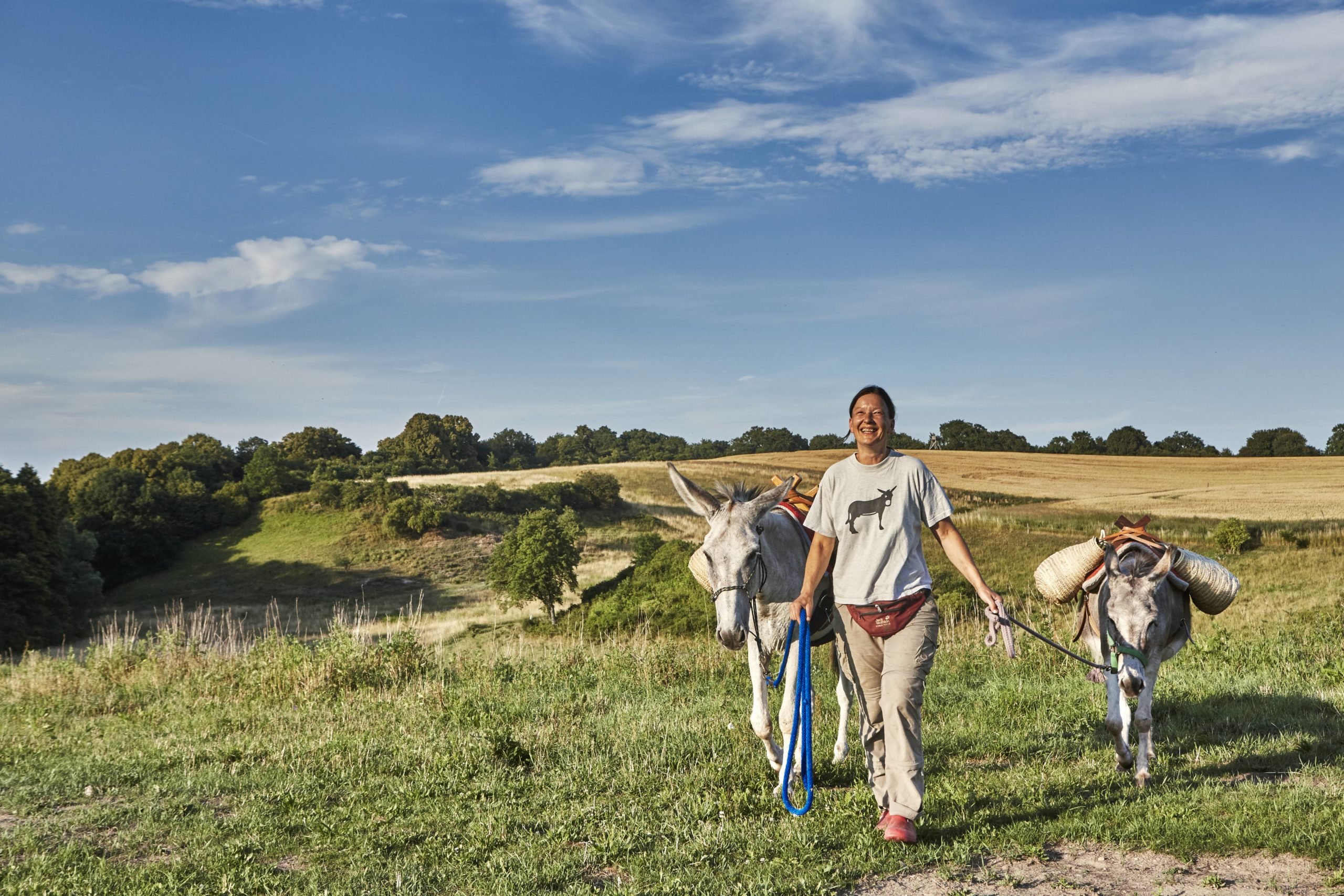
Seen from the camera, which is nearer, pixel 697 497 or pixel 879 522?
pixel 879 522

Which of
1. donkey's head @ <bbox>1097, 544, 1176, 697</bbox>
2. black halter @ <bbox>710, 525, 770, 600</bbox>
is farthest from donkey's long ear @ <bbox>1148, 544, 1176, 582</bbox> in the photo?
black halter @ <bbox>710, 525, 770, 600</bbox>

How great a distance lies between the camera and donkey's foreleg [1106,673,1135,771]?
5977mm

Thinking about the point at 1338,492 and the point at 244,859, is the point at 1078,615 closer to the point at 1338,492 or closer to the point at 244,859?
the point at 244,859

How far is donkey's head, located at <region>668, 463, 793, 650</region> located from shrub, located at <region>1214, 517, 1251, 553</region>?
36317 millimetres

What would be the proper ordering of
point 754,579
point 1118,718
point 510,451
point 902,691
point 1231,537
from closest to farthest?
point 902,691, point 754,579, point 1118,718, point 1231,537, point 510,451

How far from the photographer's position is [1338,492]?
47.9 m

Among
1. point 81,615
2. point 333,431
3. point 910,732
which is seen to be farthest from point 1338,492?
point 333,431

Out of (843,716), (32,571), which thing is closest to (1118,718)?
(843,716)

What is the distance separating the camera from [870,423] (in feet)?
16.5

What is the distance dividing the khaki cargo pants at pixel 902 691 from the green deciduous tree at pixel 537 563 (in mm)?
35545

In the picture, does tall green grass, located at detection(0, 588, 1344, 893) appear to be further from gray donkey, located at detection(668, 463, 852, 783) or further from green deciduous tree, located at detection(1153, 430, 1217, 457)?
green deciduous tree, located at detection(1153, 430, 1217, 457)

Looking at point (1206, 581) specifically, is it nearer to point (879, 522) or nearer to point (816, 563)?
point (879, 522)

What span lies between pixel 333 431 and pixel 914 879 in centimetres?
10406

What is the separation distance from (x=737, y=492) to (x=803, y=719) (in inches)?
59.1
